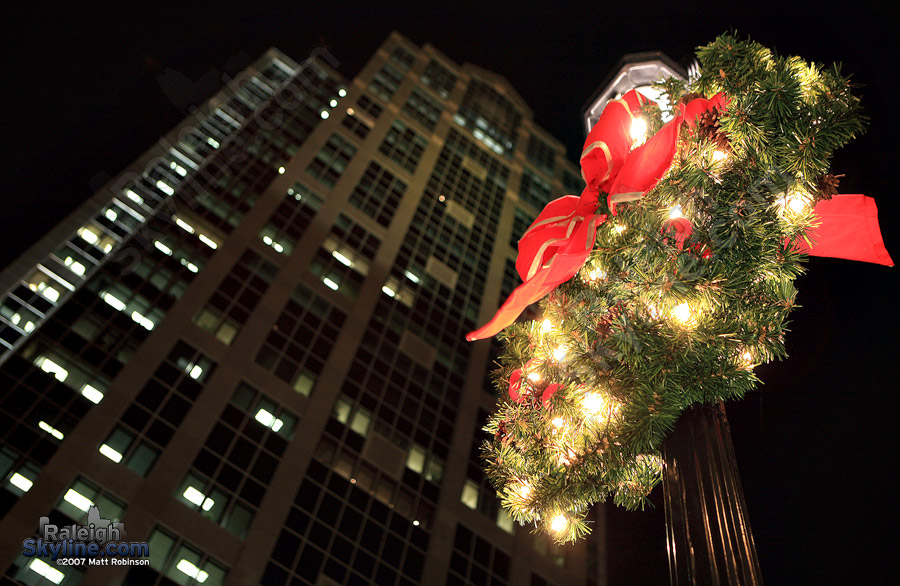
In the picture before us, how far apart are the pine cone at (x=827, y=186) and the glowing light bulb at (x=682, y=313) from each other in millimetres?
979

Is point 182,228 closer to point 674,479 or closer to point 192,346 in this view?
point 192,346

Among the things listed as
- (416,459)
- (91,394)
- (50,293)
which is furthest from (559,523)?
(50,293)

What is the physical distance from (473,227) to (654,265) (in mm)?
38498

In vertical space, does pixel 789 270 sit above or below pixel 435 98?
below

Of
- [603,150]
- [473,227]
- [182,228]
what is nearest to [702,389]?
[603,150]

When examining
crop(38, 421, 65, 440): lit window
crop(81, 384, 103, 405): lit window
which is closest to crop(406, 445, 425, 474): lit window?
crop(81, 384, 103, 405): lit window

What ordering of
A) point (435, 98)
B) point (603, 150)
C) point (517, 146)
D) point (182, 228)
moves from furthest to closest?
point (517, 146) < point (435, 98) < point (182, 228) < point (603, 150)

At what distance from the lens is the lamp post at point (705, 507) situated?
99.7 inches

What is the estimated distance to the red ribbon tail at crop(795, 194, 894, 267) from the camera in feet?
10.6

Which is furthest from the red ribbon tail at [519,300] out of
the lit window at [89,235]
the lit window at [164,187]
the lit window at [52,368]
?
the lit window at [164,187]

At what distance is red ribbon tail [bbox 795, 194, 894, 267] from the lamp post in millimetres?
1116

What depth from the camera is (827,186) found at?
3.15 metres

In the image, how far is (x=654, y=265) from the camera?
2.91 metres

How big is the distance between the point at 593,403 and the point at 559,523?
72 centimetres
